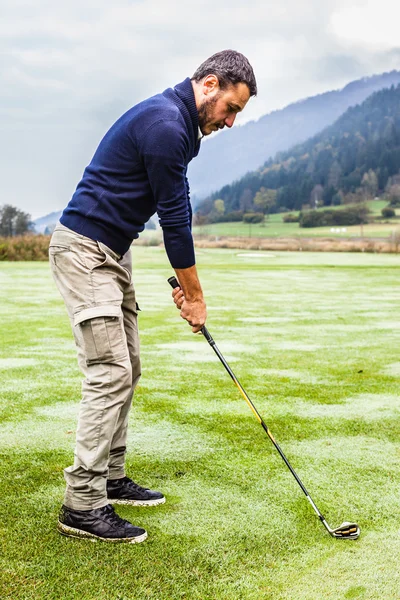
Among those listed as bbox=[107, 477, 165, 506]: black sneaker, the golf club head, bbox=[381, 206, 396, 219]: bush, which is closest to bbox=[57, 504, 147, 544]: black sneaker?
bbox=[107, 477, 165, 506]: black sneaker

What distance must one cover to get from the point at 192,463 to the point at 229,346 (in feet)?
15.1

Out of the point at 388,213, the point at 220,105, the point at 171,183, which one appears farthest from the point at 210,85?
A: the point at 388,213

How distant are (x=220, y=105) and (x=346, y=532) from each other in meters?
2.11

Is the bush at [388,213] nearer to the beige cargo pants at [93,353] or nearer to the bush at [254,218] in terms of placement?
the bush at [254,218]

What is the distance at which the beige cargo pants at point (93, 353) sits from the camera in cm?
317

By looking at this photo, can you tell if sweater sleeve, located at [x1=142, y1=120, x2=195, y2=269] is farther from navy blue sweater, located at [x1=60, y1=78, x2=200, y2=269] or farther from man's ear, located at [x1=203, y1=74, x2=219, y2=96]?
man's ear, located at [x1=203, y1=74, x2=219, y2=96]

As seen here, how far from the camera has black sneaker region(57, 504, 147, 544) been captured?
3078 mm

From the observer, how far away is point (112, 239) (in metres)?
3.29

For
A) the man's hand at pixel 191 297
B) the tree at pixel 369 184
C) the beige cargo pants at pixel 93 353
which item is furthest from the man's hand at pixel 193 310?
the tree at pixel 369 184

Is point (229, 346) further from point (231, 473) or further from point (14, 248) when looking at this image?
point (14, 248)

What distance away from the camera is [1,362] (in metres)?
7.33

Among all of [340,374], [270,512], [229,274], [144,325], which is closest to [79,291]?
[270,512]

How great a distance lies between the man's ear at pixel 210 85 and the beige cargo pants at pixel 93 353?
2.96 feet

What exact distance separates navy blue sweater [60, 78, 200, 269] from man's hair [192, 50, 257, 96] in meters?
0.13
